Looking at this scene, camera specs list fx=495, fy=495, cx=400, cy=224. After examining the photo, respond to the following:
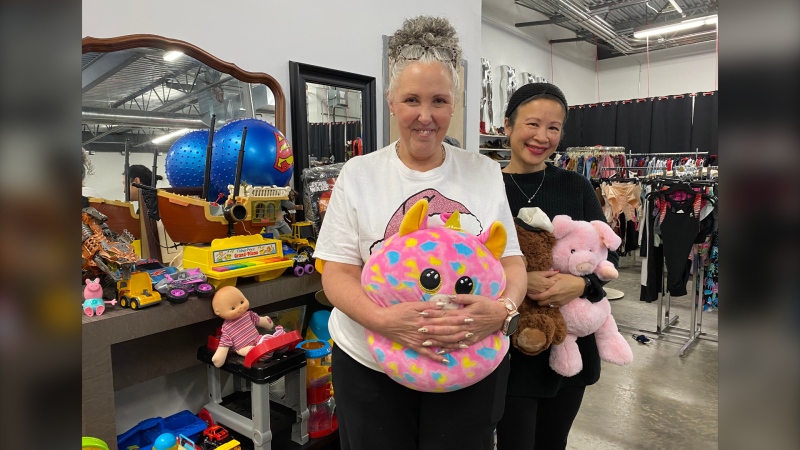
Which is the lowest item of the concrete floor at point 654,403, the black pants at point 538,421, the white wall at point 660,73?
the concrete floor at point 654,403

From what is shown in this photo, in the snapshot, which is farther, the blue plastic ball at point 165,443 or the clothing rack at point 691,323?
the clothing rack at point 691,323

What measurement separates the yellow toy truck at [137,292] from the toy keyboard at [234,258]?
0.62 ft

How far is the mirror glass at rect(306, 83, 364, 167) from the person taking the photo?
2455 mm

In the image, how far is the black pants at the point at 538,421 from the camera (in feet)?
4.48

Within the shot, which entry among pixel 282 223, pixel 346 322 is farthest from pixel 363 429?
pixel 282 223

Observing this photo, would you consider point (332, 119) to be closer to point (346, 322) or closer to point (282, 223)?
point (282, 223)

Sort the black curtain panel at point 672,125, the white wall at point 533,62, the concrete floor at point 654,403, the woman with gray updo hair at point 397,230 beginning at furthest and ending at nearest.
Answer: the black curtain panel at point 672,125 → the white wall at point 533,62 → the concrete floor at point 654,403 → the woman with gray updo hair at point 397,230

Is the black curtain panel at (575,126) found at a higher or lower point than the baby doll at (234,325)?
higher

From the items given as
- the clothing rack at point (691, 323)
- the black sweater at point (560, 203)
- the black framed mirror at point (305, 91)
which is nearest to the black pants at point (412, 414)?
the black sweater at point (560, 203)

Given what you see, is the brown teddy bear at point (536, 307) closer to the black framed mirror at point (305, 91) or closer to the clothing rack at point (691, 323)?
the black framed mirror at point (305, 91)

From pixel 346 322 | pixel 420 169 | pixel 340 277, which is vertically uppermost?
pixel 420 169

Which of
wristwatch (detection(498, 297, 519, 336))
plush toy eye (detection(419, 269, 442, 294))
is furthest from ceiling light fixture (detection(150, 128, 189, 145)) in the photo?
wristwatch (detection(498, 297, 519, 336))
